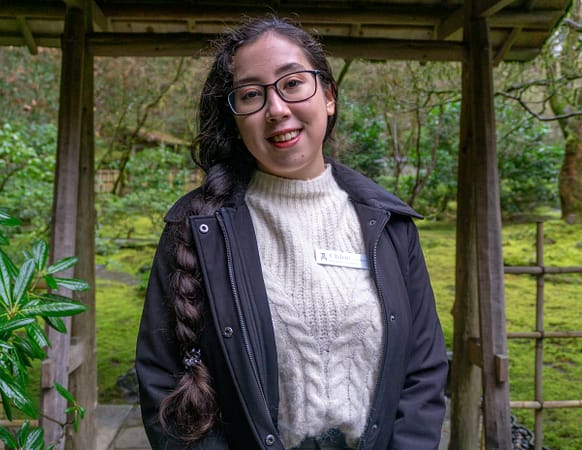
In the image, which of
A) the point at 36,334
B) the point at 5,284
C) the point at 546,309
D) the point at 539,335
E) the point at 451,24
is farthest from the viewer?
the point at 546,309

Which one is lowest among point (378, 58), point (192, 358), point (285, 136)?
point (192, 358)

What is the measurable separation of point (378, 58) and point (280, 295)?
214cm

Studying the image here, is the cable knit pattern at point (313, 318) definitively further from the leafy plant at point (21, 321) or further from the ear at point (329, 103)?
the leafy plant at point (21, 321)

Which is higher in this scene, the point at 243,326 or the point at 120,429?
the point at 243,326

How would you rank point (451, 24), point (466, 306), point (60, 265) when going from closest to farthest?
point (60, 265)
point (451, 24)
point (466, 306)

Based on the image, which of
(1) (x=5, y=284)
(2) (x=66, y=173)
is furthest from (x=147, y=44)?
(1) (x=5, y=284)

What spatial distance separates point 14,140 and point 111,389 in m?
2.09

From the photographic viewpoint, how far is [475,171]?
3.04 metres

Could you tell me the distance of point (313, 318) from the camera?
4.33 feet

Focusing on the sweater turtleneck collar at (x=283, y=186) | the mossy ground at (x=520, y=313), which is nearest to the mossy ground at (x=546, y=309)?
the mossy ground at (x=520, y=313)

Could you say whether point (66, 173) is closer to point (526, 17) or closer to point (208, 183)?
point (208, 183)

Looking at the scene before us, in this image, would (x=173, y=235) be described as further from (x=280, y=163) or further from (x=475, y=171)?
(x=475, y=171)

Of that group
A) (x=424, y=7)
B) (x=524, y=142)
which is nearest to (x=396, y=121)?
(x=524, y=142)

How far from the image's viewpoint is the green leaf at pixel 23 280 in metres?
1.36
